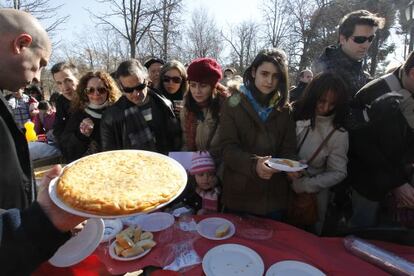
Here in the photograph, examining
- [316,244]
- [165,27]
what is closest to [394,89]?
[316,244]

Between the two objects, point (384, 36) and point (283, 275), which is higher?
point (384, 36)

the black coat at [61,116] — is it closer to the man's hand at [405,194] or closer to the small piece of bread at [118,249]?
the small piece of bread at [118,249]

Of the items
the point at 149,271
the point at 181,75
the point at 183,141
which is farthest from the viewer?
the point at 181,75

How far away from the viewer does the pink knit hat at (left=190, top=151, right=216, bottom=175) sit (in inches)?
105

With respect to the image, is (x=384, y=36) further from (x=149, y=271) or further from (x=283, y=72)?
(x=149, y=271)

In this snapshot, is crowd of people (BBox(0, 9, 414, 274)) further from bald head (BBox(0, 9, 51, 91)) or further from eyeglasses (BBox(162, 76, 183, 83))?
eyeglasses (BBox(162, 76, 183, 83))

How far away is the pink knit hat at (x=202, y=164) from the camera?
267cm

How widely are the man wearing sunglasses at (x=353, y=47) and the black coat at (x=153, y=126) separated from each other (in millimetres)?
2006

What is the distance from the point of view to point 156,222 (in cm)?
234

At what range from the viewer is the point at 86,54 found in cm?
2978

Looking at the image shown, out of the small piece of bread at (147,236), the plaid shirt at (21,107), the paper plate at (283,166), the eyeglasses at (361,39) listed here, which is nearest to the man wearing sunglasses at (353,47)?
the eyeglasses at (361,39)

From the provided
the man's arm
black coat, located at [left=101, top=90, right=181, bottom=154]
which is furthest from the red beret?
the man's arm

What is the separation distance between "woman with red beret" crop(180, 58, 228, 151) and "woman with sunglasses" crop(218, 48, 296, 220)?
1.72 ft

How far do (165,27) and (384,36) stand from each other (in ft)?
71.5
